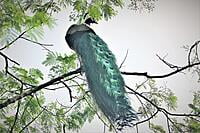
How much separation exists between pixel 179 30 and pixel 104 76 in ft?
3.12

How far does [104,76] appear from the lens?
77 cm

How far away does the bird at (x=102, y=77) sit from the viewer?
0.65 metres

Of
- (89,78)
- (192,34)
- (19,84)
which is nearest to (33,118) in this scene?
(19,84)

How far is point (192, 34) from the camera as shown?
64.5 inches

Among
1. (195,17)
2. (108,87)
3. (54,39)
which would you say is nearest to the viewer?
(108,87)

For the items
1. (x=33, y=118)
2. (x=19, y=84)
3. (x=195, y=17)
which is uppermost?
(x=195, y=17)

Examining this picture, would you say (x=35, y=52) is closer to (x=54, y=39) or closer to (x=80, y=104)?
(x=54, y=39)

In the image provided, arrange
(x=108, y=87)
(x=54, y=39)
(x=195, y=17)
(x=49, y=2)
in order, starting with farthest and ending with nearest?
(x=195, y=17), (x=54, y=39), (x=49, y=2), (x=108, y=87)

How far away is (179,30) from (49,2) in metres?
0.84

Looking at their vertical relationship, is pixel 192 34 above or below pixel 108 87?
above

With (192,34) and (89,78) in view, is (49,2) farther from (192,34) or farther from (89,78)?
(192,34)

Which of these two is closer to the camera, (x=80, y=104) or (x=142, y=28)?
(x=80, y=104)

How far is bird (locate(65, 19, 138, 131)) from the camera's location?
65cm

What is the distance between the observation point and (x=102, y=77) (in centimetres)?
77
